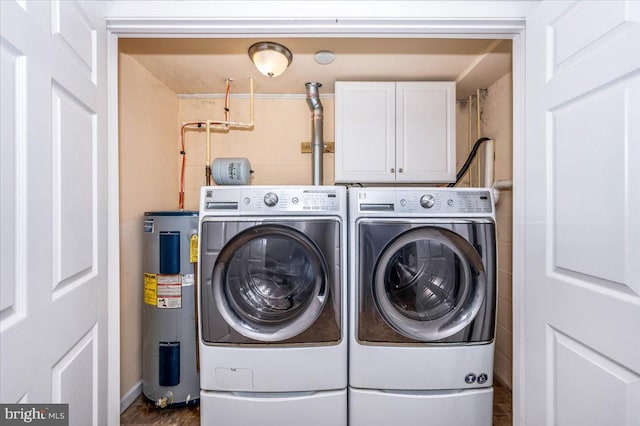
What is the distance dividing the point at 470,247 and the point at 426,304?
35 centimetres

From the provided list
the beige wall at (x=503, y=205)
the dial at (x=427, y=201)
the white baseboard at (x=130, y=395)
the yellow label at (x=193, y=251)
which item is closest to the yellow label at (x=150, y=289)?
the yellow label at (x=193, y=251)

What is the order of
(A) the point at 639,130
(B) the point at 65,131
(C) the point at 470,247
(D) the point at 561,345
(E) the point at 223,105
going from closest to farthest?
1. (A) the point at 639,130
2. (B) the point at 65,131
3. (D) the point at 561,345
4. (C) the point at 470,247
5. (E) the point at 223,105

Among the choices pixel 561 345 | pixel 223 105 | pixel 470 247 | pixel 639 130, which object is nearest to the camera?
pixel 639 130

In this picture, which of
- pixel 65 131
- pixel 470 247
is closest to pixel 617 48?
pixel 470 247

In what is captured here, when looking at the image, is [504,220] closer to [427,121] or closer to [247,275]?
[427,121]

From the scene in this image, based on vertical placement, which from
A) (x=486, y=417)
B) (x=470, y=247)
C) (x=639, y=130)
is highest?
(x=639, y=130)

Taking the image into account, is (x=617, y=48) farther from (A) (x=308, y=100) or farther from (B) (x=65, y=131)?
(A) (x=308, y=100)

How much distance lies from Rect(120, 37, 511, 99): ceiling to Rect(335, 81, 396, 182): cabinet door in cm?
11

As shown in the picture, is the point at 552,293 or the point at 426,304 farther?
the point at 426,304

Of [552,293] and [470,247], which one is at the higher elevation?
[470,247]

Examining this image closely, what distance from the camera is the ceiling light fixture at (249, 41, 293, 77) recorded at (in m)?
1.58

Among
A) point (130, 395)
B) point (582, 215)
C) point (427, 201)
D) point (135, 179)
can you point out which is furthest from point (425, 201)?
point (130, 395)

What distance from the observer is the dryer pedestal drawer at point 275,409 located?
4.35 feet

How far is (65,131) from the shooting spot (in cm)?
81
